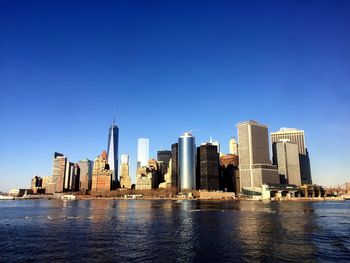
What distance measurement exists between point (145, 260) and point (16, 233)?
52.6m

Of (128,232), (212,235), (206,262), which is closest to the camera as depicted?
(206,262)

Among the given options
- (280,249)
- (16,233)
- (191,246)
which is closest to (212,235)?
(191,246)

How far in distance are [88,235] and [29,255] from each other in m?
23.8

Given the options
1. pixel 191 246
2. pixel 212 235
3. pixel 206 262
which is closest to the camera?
pixel 206 262

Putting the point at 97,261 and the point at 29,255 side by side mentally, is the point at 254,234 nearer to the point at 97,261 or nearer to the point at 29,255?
the point at 97,261

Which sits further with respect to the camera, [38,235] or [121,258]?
[38,235]

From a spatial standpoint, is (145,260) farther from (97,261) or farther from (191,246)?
(191,246)

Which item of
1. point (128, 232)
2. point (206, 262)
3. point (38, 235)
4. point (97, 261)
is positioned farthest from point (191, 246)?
point (38, 235)

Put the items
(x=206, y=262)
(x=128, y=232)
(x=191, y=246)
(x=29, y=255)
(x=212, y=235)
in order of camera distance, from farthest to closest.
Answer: (x=128, y=232) < (x=212, y=235) < (x=191, y=246) < (x=29, y=255) < (x=206, y=262)

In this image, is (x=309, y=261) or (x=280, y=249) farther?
(x=280, y=249)

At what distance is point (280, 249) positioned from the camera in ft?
218

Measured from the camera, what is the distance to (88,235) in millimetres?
86188

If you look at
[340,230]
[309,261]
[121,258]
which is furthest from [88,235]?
[340,230]

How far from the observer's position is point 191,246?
232ft
